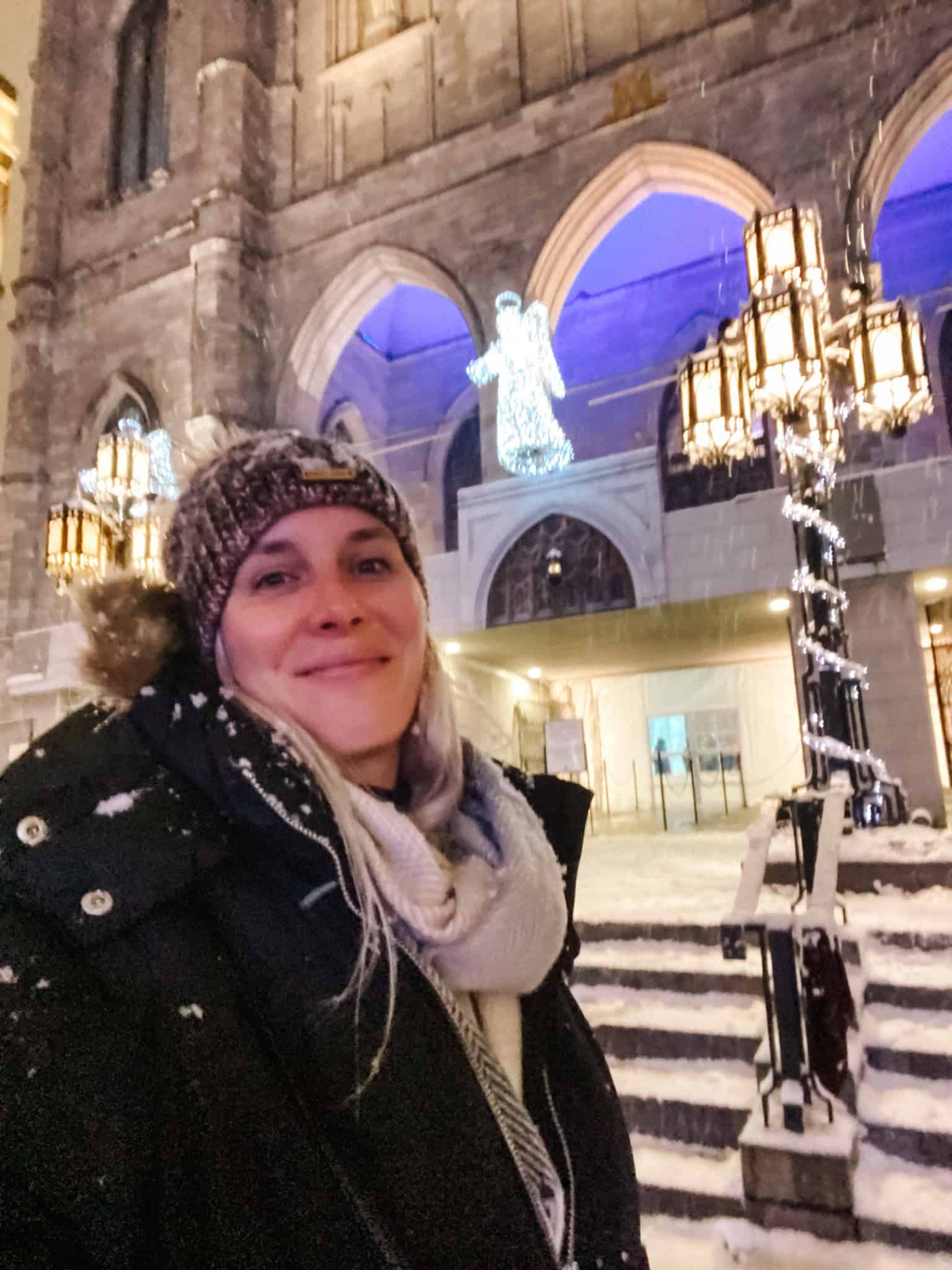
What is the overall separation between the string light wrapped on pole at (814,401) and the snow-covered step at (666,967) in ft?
8.20

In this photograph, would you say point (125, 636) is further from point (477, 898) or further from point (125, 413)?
point (125, 413)

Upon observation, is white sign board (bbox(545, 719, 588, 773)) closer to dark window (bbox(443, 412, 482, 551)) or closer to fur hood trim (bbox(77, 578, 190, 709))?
dark window (bbox(443, 412, 482, 551))

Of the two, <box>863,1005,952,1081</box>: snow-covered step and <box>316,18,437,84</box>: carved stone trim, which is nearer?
<box>863,1005,952,1081</box>: snow-covered step

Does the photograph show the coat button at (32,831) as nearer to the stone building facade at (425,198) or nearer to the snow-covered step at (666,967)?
the snow-covered step at (666,967)

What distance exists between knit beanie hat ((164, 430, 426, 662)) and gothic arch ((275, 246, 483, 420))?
1150 cm

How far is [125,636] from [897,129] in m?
11.1

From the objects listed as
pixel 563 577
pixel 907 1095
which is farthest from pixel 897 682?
pixel 907 1095

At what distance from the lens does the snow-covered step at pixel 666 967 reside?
447 cm

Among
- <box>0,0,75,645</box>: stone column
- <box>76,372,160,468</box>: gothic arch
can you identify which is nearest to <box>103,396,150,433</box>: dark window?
<box>76,372,160,468</box>: gothic arch

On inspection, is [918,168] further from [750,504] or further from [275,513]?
[275,513]

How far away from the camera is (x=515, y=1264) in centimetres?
101

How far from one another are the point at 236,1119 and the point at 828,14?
12.8 meters

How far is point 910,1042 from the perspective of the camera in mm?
3812

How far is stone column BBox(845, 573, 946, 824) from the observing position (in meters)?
7.82
